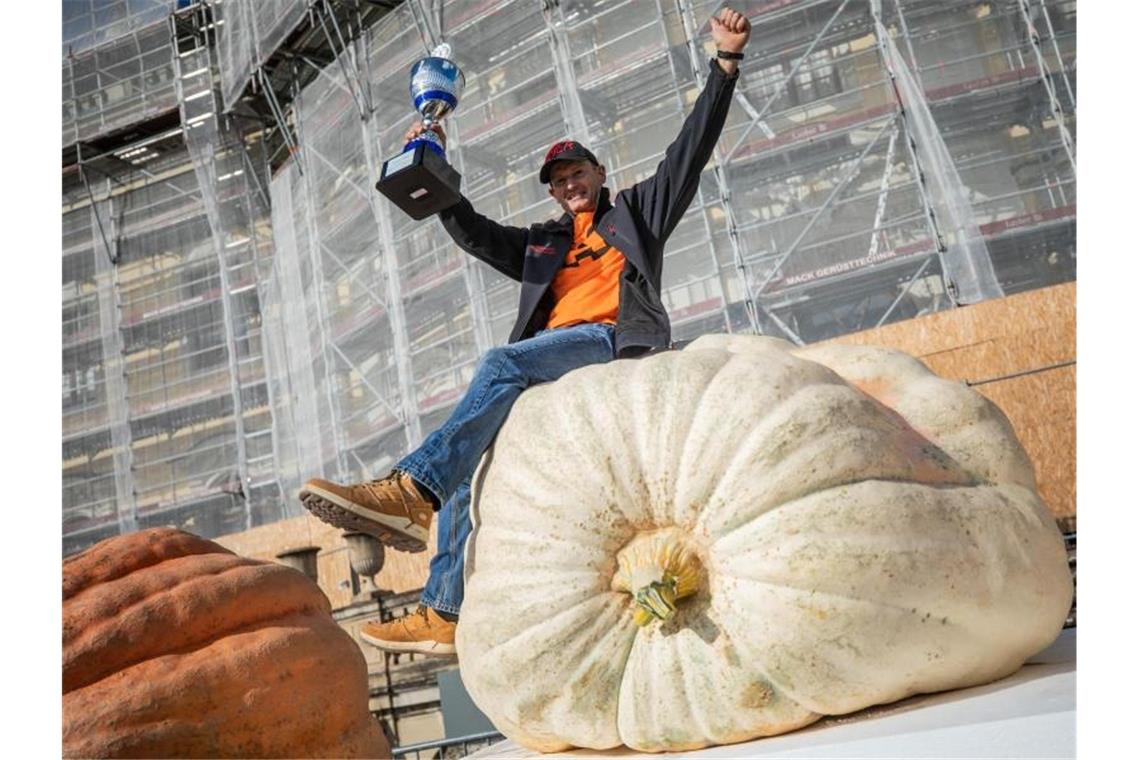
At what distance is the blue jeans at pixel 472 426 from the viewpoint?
1.71 meters

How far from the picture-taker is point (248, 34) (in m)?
10.5

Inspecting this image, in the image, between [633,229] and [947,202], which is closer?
[633,229]

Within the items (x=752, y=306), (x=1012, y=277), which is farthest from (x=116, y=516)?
(x=1012, y=277)

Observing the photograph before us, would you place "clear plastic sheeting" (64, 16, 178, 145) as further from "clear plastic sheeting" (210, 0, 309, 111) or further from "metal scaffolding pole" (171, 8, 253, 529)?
"clear plastic sheeting" (210, 0, 309, 111)

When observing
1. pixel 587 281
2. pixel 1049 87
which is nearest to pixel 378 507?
pixel 587 281

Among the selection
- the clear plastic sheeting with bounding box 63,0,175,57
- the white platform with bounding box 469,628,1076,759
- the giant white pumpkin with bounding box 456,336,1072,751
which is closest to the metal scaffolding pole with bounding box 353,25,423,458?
the clear plastic sheeting with bounding box 63,0,175,57

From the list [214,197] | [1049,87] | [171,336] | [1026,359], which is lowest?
[1026,359]

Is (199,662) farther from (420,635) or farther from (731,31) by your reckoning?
(731,31)

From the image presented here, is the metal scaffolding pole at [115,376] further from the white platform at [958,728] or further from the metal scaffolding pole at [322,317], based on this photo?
the white platform at [958,728]

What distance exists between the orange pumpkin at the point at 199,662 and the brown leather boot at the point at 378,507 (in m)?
0.18

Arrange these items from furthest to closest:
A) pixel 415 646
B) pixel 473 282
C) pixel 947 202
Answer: pixel 473 282 < pixel 947 202 < pixel 415 646

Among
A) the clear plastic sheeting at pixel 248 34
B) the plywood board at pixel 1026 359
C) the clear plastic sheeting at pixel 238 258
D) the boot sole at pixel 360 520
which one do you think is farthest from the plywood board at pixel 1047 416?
the clear plastic sheeting at pixel 238 258

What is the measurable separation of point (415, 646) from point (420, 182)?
3.15ft
